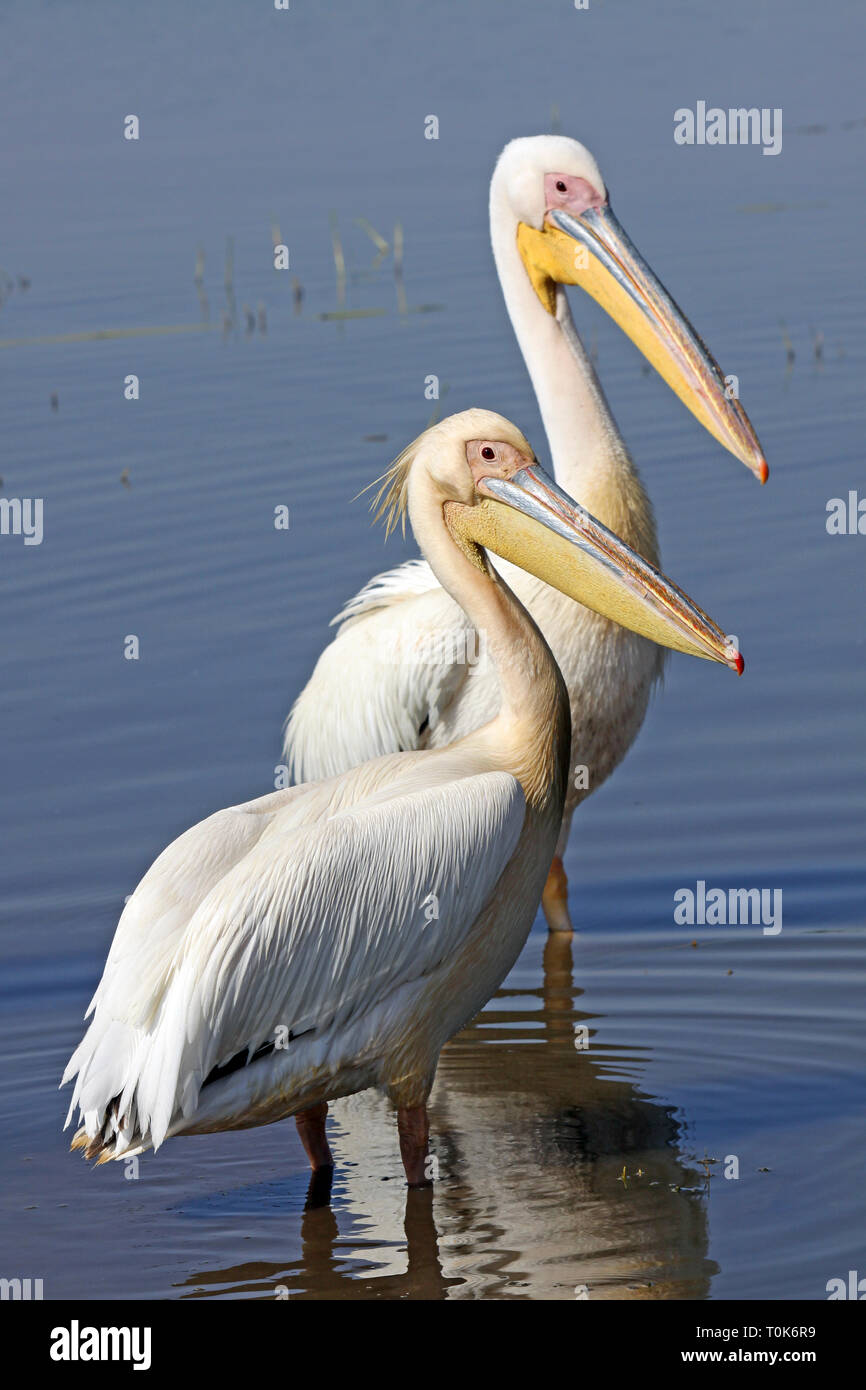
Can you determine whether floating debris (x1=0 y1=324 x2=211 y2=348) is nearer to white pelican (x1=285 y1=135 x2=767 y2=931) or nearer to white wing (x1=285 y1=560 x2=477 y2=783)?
white pelican (x1=285 y1=135 x2=767 y2=931)

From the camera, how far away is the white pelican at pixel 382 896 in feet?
14.9

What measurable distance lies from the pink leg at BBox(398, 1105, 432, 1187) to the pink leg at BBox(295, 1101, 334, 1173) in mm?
215

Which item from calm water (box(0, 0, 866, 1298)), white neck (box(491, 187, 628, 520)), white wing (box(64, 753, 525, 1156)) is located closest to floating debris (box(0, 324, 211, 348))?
calm water (box(0, 0, 866, 1298))

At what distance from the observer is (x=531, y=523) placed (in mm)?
4965

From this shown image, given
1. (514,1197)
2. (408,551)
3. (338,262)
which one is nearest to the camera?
(514,1197)

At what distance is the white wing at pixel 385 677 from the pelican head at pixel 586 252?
0.94m

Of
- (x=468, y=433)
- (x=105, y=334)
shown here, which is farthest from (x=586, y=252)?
(x=105, y=334)

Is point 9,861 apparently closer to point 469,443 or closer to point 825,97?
point 469,443

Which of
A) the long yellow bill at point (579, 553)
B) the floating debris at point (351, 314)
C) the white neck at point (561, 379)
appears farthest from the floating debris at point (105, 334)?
the long yellow bill at point (579, 553)

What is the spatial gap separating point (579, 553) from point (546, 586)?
110cm

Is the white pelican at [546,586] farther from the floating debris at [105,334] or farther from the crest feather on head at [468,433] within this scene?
the floating debris at [105,334]

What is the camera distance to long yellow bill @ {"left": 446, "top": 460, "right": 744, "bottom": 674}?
488 centimetres

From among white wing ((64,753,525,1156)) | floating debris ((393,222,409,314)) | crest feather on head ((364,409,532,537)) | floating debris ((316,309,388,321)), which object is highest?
floating debris ((393,222,409,314))

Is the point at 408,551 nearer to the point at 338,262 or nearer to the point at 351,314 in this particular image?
the point at 351,314
